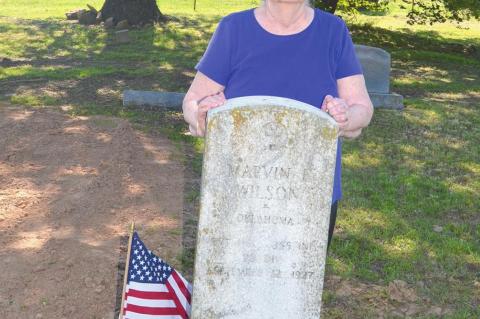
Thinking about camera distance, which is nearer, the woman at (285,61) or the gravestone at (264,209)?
the gravestone at (264,209)

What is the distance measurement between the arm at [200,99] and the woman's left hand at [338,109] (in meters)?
0.44

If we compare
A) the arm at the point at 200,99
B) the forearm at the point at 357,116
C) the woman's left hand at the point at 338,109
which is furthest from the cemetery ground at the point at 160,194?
the woman's left hand at the point at 338,109

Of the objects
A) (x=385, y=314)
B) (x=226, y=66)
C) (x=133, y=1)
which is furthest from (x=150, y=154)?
(x=133, y=1)

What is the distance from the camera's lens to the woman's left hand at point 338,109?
318 cm

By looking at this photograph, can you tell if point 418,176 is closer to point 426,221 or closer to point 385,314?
point 426,221

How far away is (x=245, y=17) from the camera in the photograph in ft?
10.8

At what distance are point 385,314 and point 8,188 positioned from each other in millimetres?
4218

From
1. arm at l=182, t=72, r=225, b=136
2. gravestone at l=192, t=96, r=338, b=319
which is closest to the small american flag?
gravestone at l=192, t=96, r=338, b=319

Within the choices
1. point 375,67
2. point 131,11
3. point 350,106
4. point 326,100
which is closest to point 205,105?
point 326,100

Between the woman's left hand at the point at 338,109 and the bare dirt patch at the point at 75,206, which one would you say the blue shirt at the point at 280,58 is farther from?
the bare dirt patch at the point at 75,206

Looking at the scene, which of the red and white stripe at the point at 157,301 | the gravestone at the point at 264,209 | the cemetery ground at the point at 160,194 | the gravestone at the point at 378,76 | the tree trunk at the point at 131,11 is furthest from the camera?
the tree trunk at the point at 131,11

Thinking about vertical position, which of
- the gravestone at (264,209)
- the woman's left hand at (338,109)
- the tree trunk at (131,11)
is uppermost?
the woman's left hand at (338,109)

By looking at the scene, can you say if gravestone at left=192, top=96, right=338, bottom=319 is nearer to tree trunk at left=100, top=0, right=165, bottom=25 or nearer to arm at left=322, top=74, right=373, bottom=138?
arm at left=322, top=74, right=373, bottom=138

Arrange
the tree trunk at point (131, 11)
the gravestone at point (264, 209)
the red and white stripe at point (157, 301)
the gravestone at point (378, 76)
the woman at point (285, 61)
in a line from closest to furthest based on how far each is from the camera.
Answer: the gravestone at point (264, 209)
the woman at point (285, 61)
the red and white stripe at point (157, 301)
the gravestone at point (378, 76)
the tree trunk at point (131, 11)
